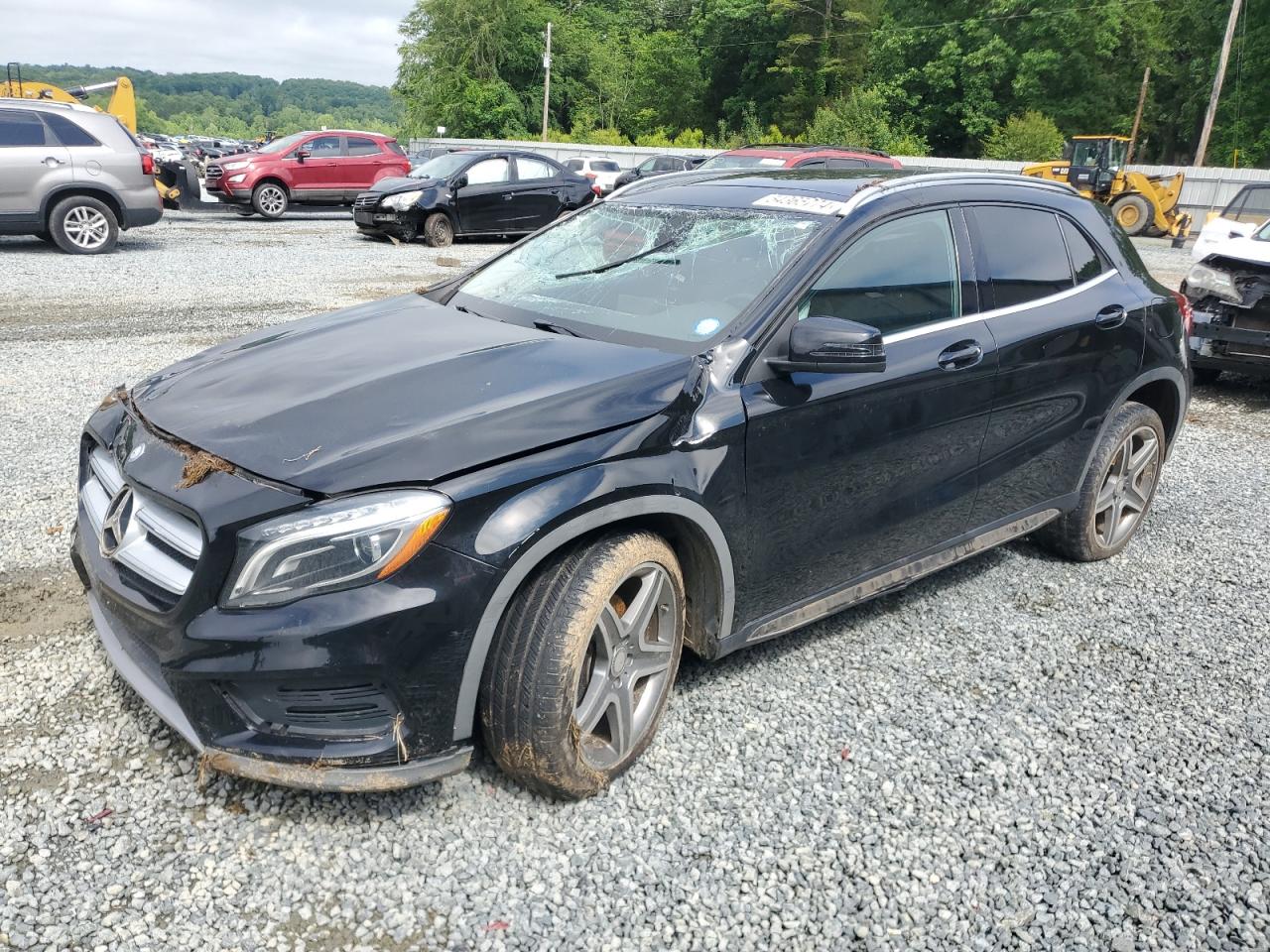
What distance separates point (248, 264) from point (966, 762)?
12.0 meters

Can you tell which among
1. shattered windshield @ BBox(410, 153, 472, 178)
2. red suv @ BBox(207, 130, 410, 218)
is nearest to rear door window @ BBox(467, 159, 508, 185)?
shattered windshield @ BBox(410, 153, 472, 178)

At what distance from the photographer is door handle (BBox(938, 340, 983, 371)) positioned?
3529mm

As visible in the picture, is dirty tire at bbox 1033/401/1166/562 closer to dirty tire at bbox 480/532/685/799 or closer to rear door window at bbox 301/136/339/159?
dirty tire at bbox 480/532/685/799

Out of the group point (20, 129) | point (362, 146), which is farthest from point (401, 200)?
point (362, 146)

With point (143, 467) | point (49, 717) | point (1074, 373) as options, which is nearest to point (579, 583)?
point (143, 467)

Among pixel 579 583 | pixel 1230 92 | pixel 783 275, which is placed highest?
pixel 1230 92

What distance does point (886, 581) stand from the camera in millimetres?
3582

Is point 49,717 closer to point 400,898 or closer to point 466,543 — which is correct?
point 400,898

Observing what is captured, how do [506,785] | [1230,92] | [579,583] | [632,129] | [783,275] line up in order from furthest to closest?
[632,129], [1230,92], [783,275], [506,785], [579,583]

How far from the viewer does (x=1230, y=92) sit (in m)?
46.0

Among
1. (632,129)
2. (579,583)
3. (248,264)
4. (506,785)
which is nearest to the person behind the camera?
(579,583)

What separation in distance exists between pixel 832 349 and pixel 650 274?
841 mm

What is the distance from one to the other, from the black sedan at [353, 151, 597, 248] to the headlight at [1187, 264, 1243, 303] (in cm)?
1077

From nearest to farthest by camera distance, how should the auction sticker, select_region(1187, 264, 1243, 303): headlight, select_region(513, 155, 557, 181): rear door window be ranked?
1. the auction sticker
2. select_region(1187, 264, 1243, 303): headlight
3. select_region(513, 155, 557, 181): rear door window
